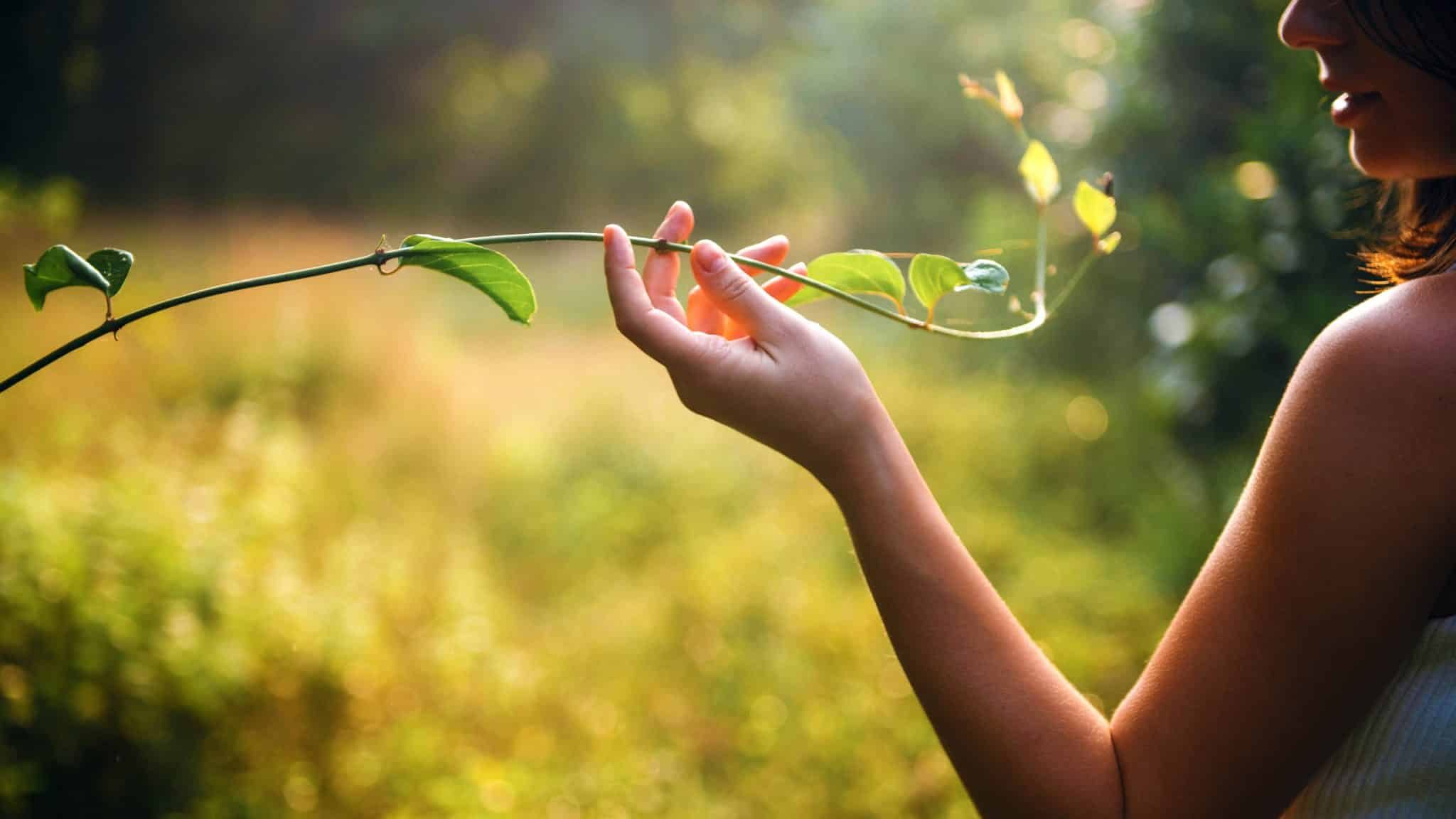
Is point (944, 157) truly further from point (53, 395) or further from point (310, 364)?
point (53, 395)

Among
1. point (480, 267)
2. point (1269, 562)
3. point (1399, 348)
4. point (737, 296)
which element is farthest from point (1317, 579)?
point (480, 267)

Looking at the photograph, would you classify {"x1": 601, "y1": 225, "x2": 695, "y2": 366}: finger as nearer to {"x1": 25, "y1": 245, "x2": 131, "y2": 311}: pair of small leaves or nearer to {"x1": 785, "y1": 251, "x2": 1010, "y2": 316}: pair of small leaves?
{"x1": 785, "y1": 251, "x2": 1010, "y2": 316}: pair of small leaves

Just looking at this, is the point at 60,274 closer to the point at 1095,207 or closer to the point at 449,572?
the point at 1095,207

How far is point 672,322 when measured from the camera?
2.07ft

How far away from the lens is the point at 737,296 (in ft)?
2.08

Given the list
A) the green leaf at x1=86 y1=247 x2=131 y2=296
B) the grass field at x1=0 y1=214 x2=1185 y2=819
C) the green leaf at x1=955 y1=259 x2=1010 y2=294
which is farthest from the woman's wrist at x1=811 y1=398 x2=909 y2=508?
the grass field at x1=0 y1=214 x2=1185 y2=819

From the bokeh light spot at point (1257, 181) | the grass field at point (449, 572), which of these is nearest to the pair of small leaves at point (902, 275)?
the grass field at point (449, 572)

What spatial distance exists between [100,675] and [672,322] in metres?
1.61

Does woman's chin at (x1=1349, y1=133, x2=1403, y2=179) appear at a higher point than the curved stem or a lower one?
lower

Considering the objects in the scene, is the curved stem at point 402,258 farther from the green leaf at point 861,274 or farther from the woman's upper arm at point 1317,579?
the woman's upper arm at point 1317,579

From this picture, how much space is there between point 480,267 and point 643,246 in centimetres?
12

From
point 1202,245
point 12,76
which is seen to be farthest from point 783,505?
point 12,76

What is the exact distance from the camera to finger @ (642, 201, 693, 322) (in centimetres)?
67

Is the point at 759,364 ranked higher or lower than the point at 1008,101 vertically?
lower
